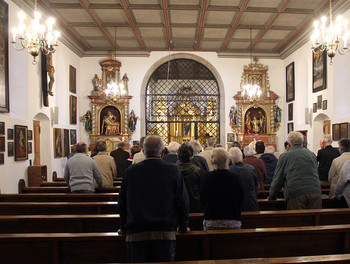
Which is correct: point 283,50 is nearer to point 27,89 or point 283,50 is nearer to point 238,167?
point 27,89

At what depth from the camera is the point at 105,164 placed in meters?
6.15

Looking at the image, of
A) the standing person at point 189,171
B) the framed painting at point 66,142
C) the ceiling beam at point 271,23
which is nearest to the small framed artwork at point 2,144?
the framed painting at point 66,142

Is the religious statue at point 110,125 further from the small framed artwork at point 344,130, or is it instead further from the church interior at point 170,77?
the small framed artwork at point 344,130

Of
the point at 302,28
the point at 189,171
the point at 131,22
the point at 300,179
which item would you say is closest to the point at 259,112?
the point at 302,28

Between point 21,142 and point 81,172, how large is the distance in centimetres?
467

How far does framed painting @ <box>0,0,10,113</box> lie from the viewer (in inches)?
324

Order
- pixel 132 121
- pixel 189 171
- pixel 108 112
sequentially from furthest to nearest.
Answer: pixel 108 112, pixel 132 121, pixel 189 171

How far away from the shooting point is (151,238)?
277 centimetres

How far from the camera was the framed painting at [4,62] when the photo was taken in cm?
822

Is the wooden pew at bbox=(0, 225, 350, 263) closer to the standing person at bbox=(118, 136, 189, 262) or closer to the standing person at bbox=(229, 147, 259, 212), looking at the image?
the standing person at bbox=(118, 136, 189, 262)

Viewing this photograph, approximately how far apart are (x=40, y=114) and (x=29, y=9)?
3447 mm

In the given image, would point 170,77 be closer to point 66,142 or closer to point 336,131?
point 66,142

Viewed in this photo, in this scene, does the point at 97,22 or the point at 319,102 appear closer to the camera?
the point at 319,102

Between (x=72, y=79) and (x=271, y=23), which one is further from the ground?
(x=271, y=23)
